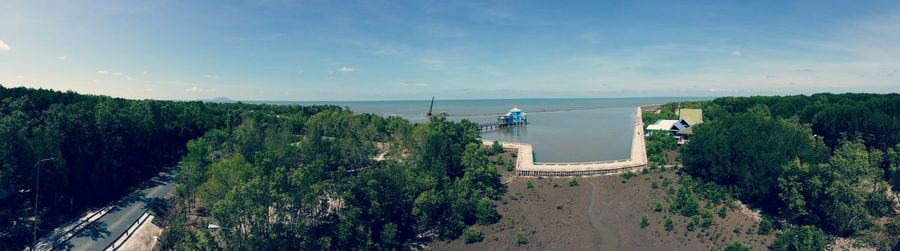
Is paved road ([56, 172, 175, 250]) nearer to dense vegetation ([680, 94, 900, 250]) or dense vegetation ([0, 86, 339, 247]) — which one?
dense vegetation ([0, 86, 339, 247])

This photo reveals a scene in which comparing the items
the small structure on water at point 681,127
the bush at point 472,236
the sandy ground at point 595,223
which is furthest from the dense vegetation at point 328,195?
the small structure on water at point 681,127

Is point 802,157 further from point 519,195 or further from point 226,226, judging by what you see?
point 226,226

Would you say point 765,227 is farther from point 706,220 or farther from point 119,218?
point 119,218

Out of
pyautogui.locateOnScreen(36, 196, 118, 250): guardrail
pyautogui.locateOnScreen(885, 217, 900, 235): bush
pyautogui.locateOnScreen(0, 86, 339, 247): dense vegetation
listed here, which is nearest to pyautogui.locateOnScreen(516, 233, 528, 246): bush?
pyautogui.locateOnScreen(885, 217, 900, 235): bush

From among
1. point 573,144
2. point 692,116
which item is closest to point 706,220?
point 573,144

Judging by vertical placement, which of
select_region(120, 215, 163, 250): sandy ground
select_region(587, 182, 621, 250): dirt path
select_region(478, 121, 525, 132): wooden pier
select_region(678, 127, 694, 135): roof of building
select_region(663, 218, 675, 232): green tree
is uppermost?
select_region(678, 127, 694, 135): roof of building

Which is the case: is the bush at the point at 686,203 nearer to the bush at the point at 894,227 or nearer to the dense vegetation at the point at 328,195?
the bush at the point at 894,227
